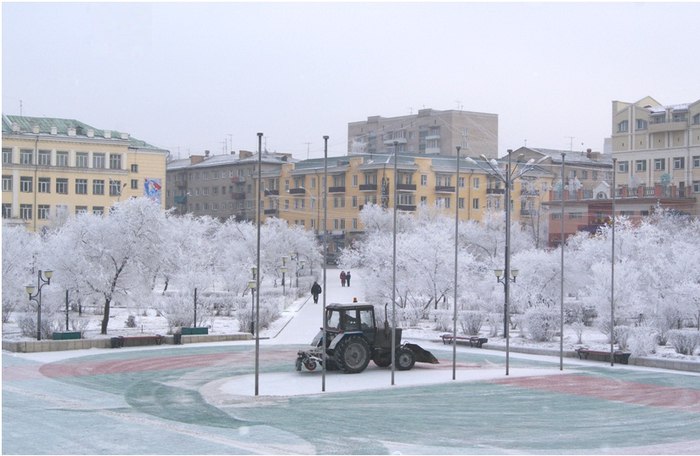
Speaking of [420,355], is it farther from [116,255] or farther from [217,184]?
[217,184]

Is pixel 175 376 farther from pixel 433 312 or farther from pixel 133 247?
pixel 433 312

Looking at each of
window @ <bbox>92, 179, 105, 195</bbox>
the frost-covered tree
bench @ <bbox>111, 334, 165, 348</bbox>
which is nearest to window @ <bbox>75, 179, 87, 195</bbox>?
window @ <bbox>92, 179, 105, 195</bbox>

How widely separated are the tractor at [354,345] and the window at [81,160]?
58.6 metres

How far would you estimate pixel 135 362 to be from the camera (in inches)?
1229

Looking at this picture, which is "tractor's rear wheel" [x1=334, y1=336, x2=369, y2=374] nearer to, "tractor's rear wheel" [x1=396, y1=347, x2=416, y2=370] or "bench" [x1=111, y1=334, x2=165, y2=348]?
"tractor's rear wheel" [x1=396, y1=347, x2=416, y2=370]

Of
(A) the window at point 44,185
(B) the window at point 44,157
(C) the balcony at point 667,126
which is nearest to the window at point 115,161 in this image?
(B) the window at point 44,157

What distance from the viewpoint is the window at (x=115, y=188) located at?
8462 cm

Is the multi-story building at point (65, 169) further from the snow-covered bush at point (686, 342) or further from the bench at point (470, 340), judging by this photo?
the snow-covered bush at point (686, 342)

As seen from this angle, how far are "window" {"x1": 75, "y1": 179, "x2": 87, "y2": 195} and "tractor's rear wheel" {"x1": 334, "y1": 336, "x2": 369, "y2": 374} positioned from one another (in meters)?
59.3

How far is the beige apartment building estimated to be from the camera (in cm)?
7012

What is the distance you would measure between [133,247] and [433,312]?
48.7 feet

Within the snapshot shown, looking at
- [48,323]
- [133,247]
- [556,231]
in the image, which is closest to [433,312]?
[133,247]

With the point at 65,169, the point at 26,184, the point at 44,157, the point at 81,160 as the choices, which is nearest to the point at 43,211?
the point at 26,184

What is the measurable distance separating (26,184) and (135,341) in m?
48.5
